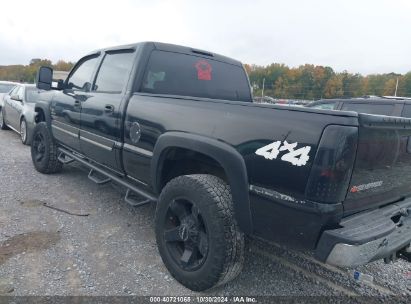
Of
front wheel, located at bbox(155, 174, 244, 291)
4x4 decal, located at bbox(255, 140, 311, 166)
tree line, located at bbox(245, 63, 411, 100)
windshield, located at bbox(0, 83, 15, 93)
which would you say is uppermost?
tree line, located at bbox(245, 63, 411, 100)

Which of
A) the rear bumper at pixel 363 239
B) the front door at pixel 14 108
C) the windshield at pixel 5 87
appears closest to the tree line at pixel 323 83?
the windshield at pixel 5 87

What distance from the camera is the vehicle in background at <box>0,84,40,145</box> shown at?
757 centimetres

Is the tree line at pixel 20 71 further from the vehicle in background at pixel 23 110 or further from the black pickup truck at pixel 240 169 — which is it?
the black pickup truck at pixel 240 169

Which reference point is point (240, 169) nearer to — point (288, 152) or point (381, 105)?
point (288, 152)

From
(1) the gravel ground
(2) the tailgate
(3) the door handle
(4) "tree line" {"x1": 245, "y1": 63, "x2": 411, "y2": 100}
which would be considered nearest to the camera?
(2) the tailgate

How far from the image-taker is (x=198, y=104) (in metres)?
2.59

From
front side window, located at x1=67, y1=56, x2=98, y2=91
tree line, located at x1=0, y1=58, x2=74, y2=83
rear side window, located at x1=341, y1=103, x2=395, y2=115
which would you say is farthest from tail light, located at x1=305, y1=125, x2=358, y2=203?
tree line, located at x1=0, y1=58, x2=74, y2=83

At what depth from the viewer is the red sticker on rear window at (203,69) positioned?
3.85 m

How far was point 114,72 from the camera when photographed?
12.3ft

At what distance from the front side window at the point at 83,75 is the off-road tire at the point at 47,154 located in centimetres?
90

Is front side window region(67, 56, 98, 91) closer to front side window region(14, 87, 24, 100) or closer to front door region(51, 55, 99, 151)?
front door region(51, 55, 99, 151)

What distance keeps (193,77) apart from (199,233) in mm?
1867

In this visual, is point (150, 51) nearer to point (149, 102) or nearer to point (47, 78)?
point (149, 102)

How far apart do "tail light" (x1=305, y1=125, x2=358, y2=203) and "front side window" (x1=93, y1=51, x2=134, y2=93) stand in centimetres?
223
